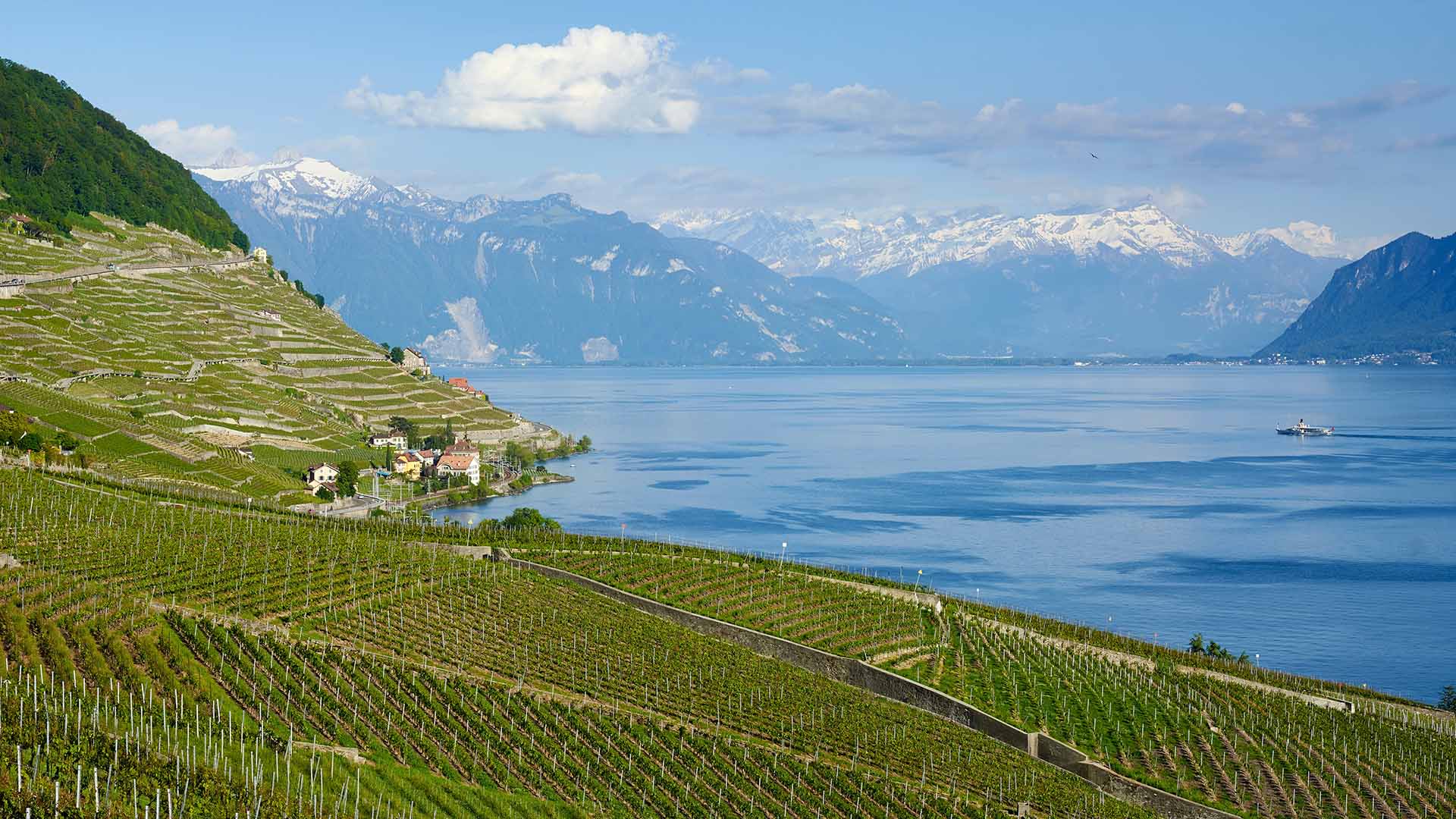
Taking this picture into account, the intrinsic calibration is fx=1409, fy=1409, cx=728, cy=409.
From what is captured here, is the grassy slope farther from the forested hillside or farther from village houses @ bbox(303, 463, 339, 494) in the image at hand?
the forested hillside

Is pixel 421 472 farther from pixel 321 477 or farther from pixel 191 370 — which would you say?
pixel 191 370

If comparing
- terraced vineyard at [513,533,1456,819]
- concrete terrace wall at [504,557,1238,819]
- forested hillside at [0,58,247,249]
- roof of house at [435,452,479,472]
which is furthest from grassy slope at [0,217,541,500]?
concrete terrace wall at [504,557,1238,819]

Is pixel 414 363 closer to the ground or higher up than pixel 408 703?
higher up

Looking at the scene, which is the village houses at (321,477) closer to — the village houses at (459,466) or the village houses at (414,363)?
the village houses at (459,466)

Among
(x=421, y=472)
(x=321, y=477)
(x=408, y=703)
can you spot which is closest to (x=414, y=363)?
(x=421, y=472)

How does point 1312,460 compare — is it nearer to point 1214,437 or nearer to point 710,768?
point 1214,437

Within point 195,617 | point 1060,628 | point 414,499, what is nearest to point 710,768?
point 195,617

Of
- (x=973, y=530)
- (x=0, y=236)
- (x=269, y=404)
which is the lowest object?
(x=973, y=530)
